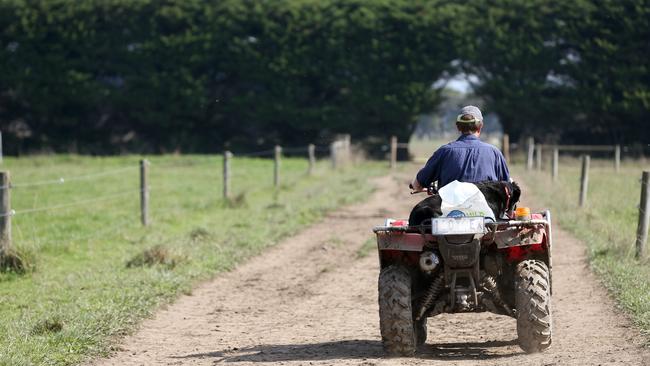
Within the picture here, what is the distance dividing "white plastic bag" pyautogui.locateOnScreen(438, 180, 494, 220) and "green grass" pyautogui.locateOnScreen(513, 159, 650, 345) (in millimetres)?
1678

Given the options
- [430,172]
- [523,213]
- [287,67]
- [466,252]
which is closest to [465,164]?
[430,172]

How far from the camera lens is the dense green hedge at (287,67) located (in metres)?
40.0

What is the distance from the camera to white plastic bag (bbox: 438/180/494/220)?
26.1ft

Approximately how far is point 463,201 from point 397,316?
3.22 feet

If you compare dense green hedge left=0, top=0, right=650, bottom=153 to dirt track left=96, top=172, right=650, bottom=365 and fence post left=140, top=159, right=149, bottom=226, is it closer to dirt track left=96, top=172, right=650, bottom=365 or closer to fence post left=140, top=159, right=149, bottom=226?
fence post left=140, top=159, right=149, bottom=226

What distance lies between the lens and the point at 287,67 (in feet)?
136

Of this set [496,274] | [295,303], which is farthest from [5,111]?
[496,274]

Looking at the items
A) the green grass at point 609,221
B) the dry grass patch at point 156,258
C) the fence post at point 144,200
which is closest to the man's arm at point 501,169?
the green grass at point 609,221

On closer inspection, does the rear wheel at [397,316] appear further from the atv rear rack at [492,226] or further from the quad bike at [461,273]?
the atv rear rack at [492,226]

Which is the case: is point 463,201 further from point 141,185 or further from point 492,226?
point 141,185

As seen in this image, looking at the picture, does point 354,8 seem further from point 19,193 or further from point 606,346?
point 606,346

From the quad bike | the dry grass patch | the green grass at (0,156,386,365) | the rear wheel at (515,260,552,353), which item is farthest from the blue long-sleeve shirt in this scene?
the dry grass patch

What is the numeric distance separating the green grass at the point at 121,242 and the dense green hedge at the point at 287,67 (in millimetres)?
9477

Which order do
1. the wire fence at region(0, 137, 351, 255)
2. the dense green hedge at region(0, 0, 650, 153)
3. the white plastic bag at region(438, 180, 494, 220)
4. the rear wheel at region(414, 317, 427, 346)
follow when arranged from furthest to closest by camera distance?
the dense green hedge at region(0, 0, 650, 153) < the wire fence at region(0, 137, 351, 255) < the rear wheel at region(414, 317, 427, 346) < the white plastic bag at region(438, 180, 494, 220)
